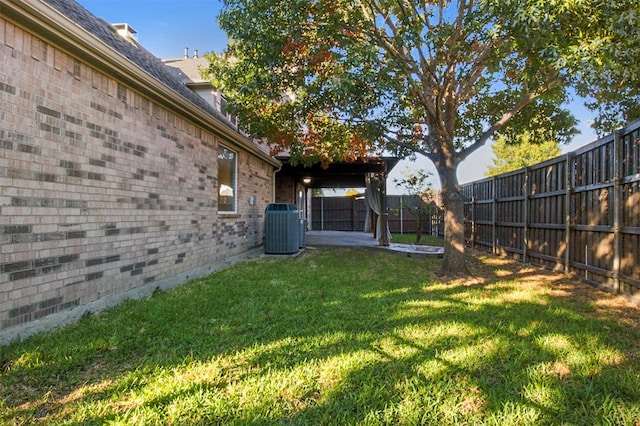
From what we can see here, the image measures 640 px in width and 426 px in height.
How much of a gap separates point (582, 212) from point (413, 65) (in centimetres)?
382

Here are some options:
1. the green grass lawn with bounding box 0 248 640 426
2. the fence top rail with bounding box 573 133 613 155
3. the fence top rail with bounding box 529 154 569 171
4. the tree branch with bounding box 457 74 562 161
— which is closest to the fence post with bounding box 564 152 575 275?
the fence top rail with bounding box 529 154 569 171

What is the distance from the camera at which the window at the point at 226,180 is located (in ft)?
25.6

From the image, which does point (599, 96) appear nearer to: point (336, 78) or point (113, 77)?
point (336, 78)

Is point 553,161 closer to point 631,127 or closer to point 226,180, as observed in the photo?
point 631,127

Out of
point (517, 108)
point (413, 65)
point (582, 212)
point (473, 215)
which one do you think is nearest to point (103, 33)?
point (413, 65)

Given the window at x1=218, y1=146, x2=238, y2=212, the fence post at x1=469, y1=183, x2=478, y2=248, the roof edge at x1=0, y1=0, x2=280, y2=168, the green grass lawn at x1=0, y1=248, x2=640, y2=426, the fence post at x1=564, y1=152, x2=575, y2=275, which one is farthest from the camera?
the fence post at x1=469, y1=183, x2=478, y2=248

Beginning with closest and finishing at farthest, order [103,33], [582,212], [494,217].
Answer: [103,33] < [582,212] < [494,217]

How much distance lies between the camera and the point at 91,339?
3.24m

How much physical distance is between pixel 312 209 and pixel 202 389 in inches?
795

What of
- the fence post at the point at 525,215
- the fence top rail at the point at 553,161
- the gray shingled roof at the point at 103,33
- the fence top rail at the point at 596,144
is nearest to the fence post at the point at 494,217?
the fence post at the point at 525,215

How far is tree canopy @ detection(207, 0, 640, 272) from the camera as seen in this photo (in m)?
4.32

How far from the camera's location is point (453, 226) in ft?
22.5

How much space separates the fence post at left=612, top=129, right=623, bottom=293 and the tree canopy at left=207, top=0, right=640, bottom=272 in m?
1.21

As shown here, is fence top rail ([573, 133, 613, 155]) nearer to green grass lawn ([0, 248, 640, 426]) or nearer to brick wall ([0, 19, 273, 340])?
green grass lawn ([0, 248, 640, 426])
